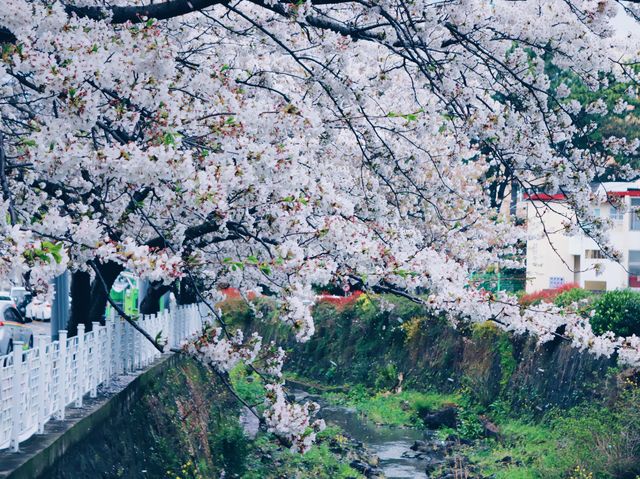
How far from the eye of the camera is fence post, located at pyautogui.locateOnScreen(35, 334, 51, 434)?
8891 millimetres

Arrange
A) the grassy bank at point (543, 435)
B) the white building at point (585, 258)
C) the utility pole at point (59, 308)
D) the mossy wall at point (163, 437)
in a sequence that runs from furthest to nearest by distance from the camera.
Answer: the white building at point (585, 258)
the grassy bank at point (543, 435)
the utility pole at point (59, 308)
the mossy wall at point (163, 437)

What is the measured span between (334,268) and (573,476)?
10.1 meters

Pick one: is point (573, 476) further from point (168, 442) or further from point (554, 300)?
point (554, 300)

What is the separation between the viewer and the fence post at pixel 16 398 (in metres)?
7.98

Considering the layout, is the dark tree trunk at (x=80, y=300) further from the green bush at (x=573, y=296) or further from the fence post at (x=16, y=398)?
the green bush at (x=573, y=296)

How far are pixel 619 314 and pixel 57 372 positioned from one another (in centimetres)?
1389

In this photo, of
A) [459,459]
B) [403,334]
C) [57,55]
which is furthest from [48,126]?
[403,334]

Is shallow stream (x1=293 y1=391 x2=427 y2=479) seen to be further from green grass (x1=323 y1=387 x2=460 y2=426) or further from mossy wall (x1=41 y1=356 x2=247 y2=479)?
mossy wall (x1=41 y1=356 x2=247 y2=479)

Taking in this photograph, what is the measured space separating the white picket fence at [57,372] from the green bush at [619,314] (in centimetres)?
1029

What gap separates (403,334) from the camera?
31.6 m

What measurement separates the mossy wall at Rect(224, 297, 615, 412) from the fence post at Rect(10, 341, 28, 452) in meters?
14.3

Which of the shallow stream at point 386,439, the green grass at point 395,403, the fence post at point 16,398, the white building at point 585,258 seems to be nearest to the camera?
the fence post at point 16,398

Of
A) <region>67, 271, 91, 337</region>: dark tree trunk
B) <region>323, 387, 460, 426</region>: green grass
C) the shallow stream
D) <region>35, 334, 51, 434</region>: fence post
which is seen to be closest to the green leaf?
<region>35, 334, 51, 434</region>: fence post

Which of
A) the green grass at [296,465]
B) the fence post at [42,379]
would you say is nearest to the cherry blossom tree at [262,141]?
the fence post at [42,379]
